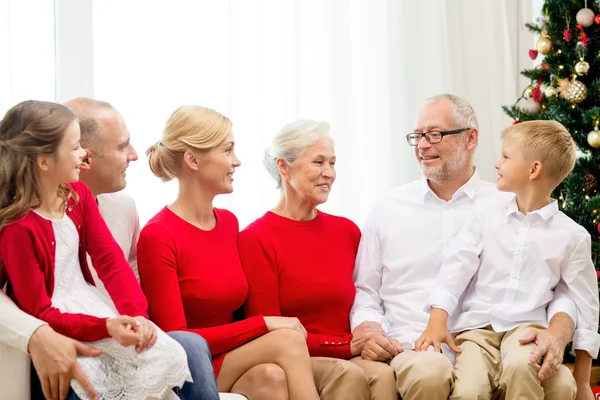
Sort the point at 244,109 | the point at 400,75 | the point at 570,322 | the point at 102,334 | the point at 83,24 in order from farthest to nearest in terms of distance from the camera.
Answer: the point at 400,75
the point at 244,109
the point at 83,24
the point at 570,322
the point at 102,334

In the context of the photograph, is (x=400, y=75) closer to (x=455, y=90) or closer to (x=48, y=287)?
(x=455, y=90)

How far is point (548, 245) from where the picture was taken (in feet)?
8.71

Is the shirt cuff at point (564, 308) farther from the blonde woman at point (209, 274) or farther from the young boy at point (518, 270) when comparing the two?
the blonde woman at point (209, 274)

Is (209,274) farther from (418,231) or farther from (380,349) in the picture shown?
(418,231)

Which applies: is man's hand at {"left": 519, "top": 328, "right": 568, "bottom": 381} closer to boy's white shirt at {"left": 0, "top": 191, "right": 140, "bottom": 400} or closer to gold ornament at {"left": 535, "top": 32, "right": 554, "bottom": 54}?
boy's white shirt at {"left": 0, "top": 191, "right": 140, "bottom": 400}

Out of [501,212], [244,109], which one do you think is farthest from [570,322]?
[244,109]

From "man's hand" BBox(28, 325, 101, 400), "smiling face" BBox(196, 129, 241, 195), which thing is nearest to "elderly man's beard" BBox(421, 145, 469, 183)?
"smiling face" BBox(196, 129, 241, 195)

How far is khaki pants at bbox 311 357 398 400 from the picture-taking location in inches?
98.3

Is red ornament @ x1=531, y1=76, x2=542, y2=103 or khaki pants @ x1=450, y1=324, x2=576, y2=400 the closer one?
khaki pants @ x1=450, y1=324, x2=576, y2=400

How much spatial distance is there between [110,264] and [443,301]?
1.09 metres

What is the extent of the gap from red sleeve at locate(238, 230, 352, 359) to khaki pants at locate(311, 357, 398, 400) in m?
0.10

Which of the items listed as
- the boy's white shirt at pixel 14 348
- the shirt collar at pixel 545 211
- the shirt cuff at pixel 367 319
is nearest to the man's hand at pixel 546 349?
the shirt collar at pixel 545 211

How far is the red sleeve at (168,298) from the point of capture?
2426 mm

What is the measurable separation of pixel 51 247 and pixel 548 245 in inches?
61.7
